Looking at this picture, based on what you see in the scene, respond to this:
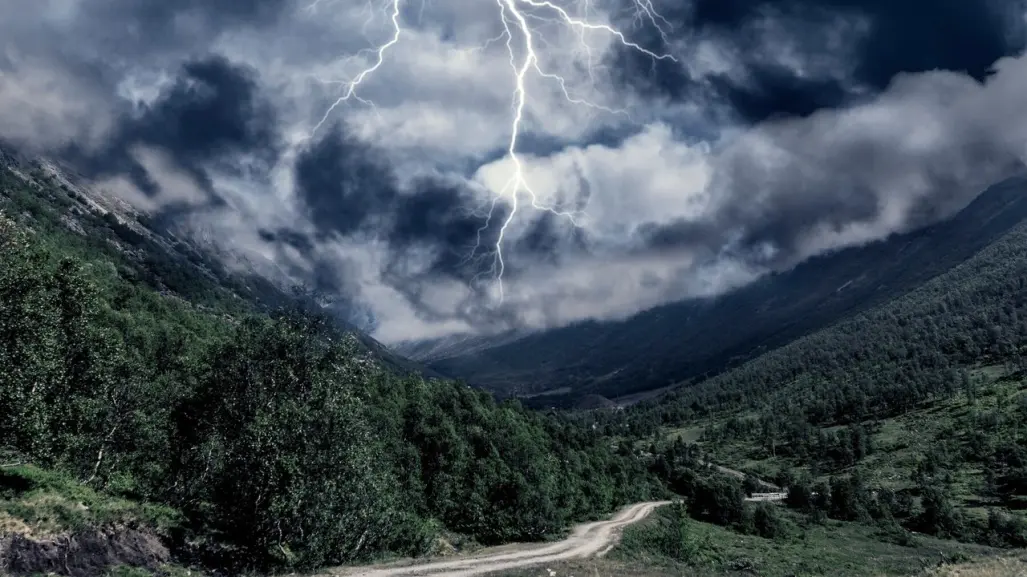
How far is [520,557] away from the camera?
5000 cm

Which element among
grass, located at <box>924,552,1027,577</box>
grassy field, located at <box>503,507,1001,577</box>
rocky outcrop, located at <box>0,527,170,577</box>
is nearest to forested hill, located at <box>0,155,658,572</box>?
rocky outcrop, located at <box>0,527,170,577</box>

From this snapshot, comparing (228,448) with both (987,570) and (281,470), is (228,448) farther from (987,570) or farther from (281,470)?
(987,570)

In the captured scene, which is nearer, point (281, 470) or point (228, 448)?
point (281, 470)

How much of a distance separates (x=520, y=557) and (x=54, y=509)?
3483 cm

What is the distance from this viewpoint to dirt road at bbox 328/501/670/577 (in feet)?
120

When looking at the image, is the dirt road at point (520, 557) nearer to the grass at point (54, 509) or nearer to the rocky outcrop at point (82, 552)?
the rocky outcrop at point (82, 552)

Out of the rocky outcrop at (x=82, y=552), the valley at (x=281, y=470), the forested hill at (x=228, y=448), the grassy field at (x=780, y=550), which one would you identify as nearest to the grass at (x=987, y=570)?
the valley at (x=281, y=470)

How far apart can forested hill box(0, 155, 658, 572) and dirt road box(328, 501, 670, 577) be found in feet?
13.6

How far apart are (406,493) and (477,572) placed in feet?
84.5

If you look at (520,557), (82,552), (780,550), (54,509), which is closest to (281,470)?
(82,552)

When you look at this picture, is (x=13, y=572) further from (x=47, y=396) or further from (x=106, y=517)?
(x=47, y=396)

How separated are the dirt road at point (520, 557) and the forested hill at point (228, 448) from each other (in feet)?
13.6

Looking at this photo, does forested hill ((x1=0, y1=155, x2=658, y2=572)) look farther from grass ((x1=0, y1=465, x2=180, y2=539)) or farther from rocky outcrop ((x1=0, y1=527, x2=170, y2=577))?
rocky outcrop ((x1=0, y1=527, x2=170, y2=577))

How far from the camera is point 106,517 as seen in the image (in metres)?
30.5
